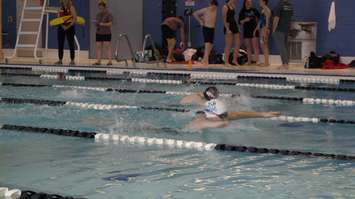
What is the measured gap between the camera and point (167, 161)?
5242 millimetres

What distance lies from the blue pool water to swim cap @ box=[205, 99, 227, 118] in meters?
0.18

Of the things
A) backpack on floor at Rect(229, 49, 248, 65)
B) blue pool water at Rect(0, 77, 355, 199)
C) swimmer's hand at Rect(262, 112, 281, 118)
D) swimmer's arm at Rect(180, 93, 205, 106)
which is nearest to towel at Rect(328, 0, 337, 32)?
backpack on floor at Rect(229, 49, 248, 65)

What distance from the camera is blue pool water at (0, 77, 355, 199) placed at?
4.33 metres

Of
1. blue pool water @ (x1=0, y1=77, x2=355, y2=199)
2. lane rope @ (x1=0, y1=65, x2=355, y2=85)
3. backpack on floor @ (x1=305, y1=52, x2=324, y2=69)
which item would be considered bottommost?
blue pool water @ (x1=0, y1=77, x2=355, y2=199)

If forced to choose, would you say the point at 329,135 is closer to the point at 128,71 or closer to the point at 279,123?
the point at 279,123

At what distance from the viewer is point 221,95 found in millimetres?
9688

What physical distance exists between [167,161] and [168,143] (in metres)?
0.74

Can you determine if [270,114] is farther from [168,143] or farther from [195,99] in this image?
[168,143]

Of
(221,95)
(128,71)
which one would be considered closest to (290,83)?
Answer: (221,95)

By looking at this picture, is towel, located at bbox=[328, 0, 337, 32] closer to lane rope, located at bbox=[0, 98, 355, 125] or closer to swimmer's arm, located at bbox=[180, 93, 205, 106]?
swimmer's arm, located at bbox=[180, 93, 205, 106]

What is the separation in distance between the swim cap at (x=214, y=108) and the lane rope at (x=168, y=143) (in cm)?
85

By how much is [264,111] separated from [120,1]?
1060 cm

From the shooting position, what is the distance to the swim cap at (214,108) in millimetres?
6726

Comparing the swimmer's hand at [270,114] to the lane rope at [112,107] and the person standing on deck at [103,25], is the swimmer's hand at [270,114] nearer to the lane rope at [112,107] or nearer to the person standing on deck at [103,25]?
the lane rope at [112,107]
